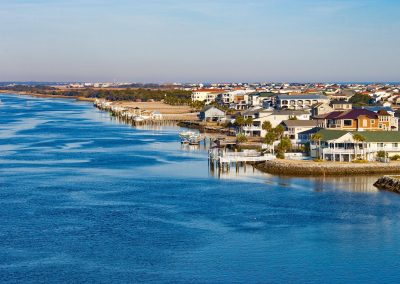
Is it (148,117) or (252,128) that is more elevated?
(148,117)

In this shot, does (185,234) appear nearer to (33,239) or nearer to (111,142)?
(33,239)

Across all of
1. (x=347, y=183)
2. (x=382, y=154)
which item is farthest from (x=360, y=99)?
(x=347, y=183)

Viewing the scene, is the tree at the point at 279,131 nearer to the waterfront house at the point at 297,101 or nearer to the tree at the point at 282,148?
the tree at the point at 282,148

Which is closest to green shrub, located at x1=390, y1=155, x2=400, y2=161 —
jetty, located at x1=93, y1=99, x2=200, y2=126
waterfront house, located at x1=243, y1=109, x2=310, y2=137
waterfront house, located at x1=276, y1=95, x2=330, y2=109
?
waterfront house, located at x1=243, y1=109, x2=310, y2=137

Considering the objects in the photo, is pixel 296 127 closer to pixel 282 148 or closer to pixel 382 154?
pixel 282 148

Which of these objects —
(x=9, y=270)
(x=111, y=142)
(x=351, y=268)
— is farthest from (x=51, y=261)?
(x=111, y=142)
